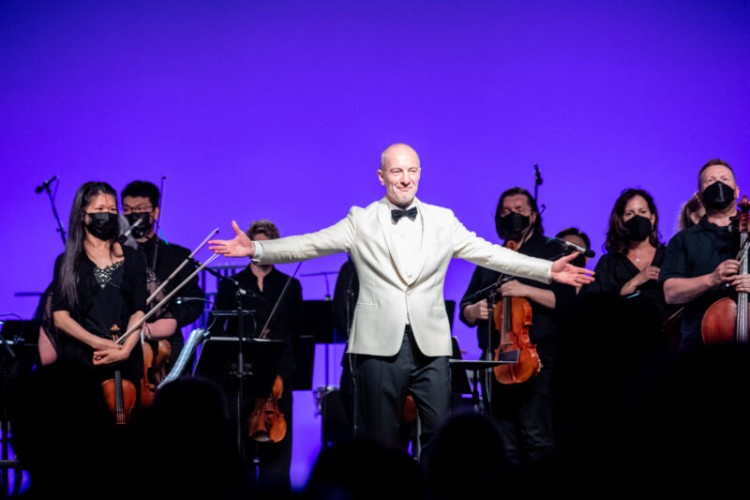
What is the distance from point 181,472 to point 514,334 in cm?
354

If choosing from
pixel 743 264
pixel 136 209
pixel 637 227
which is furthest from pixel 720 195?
pixel 136 209

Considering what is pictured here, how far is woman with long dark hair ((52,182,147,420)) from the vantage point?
4.21m

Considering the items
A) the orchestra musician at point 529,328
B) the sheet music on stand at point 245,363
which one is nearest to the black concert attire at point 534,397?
the orchestra musician at point 529,328

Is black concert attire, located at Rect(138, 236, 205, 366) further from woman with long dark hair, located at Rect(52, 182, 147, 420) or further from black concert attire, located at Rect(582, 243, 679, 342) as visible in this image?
black concert attire, located at Rect(582, 243, 679, 342)

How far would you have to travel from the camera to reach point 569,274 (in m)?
4.12

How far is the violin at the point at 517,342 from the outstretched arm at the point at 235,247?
1.58m

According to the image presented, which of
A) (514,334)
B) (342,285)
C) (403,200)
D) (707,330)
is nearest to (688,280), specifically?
(707,330)

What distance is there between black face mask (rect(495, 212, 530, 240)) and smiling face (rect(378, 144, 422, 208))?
3.64ft

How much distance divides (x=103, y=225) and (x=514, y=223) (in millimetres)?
2276

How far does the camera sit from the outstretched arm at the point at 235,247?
154 inches

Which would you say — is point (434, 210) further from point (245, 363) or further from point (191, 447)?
point (191, 447)

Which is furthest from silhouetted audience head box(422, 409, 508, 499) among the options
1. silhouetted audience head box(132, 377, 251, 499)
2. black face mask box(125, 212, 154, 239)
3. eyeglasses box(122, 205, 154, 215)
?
eyeglasses box(122, 205, 154, 215)

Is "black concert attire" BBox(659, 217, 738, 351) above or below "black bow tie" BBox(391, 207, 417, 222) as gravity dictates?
below

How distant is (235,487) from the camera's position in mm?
1327
